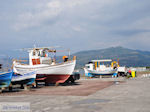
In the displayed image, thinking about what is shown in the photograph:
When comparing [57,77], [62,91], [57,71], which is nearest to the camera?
[62,91]

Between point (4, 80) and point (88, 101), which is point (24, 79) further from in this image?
point (88, 101)

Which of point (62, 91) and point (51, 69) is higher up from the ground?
point (51, 69)

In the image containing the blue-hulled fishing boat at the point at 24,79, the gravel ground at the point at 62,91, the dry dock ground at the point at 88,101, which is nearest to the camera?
the dry dock ground at the point at 88,101

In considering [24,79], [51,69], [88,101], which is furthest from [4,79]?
[88,101]

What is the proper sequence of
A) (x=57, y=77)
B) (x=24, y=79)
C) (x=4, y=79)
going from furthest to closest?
(x=57, y=77), (x=24, y=79), (x=4, y=79)

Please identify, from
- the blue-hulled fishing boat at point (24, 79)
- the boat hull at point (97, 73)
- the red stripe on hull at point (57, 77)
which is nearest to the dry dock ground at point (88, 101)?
the blue-hulled fishing boat at point (24, 79)

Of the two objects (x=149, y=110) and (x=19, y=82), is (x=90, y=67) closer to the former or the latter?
(x=19, y=82)

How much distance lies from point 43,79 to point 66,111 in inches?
684

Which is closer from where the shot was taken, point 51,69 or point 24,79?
point 24,79

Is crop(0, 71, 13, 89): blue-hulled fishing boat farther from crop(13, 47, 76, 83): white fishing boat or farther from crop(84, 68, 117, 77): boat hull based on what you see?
crop(84, 68, 117, 77): boat hull

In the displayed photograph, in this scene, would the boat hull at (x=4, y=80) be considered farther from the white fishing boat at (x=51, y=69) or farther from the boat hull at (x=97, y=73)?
the boat hull at (x=97, y=73)

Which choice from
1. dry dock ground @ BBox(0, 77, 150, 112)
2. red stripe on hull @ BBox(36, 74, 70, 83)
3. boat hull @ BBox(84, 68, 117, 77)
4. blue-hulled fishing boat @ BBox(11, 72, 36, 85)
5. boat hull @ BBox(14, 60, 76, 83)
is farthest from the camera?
boat hull @ BBox(84, 68, 117, 77)

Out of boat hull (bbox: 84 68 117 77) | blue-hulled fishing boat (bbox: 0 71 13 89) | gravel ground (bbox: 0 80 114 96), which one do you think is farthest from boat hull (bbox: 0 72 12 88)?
boat hull (bbox: 84 68 117 77)

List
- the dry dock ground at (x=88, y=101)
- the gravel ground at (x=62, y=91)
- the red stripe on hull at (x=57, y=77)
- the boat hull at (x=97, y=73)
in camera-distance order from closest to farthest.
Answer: the dry dock ground at (x=88, y=101) < the gravel ground at (x=62, y=91) < the red stripe on hull at (x=57, y=77) < the boat hull at (x=97, y=73)
